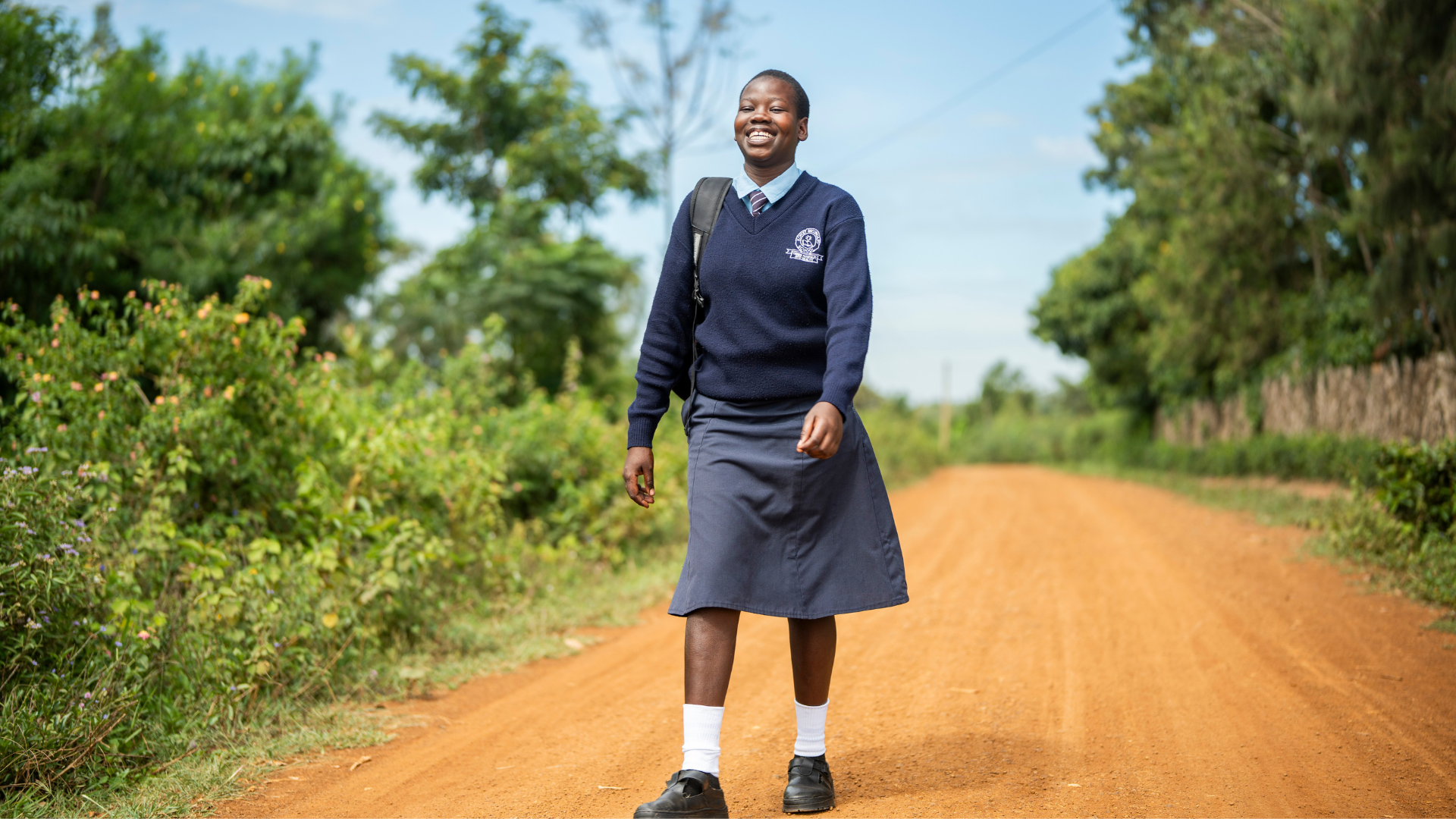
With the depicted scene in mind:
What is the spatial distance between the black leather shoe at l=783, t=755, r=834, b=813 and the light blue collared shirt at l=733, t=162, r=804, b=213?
1.57 m

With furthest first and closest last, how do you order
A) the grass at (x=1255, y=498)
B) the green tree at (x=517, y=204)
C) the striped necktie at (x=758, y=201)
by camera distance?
the green tree at (x=517, y=204), the grass at (x=1255, y=498), the striped necktie at (x=758, y=201)

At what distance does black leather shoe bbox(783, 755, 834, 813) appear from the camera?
2645mm

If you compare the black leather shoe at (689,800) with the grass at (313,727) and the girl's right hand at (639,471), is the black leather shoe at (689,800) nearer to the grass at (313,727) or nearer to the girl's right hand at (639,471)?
the girl's right hand at (639,471)

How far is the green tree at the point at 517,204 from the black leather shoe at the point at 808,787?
16106 mm

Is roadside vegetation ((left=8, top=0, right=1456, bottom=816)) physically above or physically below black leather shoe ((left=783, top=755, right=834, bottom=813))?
above

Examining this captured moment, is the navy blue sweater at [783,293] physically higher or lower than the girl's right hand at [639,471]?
higher

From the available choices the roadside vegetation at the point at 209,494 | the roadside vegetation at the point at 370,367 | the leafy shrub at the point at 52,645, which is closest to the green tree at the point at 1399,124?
the roadside vegetation at the point at 370,367

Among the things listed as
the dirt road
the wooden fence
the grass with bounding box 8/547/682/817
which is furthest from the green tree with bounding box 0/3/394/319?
the wooden fence

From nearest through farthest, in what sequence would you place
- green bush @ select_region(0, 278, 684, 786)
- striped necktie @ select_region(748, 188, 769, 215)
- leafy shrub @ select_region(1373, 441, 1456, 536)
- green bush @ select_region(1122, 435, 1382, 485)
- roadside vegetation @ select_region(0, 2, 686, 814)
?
striped necktie @ select_region(748, 188, 769, 215)
roadside vegetation @ select_region(0, 2, 686, 814)
green bush @ select_region(0, 278, 684, 786)
leafy shrub @ select_region(1373, 441, 1456, 536)
green bush @ select_region(1122, 435, 1382, 485)

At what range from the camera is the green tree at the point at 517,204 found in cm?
1880

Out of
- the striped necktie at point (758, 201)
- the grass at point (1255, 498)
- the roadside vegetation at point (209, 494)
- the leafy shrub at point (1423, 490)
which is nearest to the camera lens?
the striped necktie at point (758, 201)

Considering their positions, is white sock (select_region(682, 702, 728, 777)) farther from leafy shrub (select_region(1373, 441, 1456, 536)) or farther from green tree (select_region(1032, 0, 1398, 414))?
Answer: green tree (select_region(1032, 0, 1398, 414))

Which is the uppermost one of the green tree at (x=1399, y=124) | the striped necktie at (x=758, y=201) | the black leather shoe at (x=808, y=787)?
the green tree at (x=1399, y=124)

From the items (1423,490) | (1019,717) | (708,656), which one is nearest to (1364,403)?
(1423,490)
